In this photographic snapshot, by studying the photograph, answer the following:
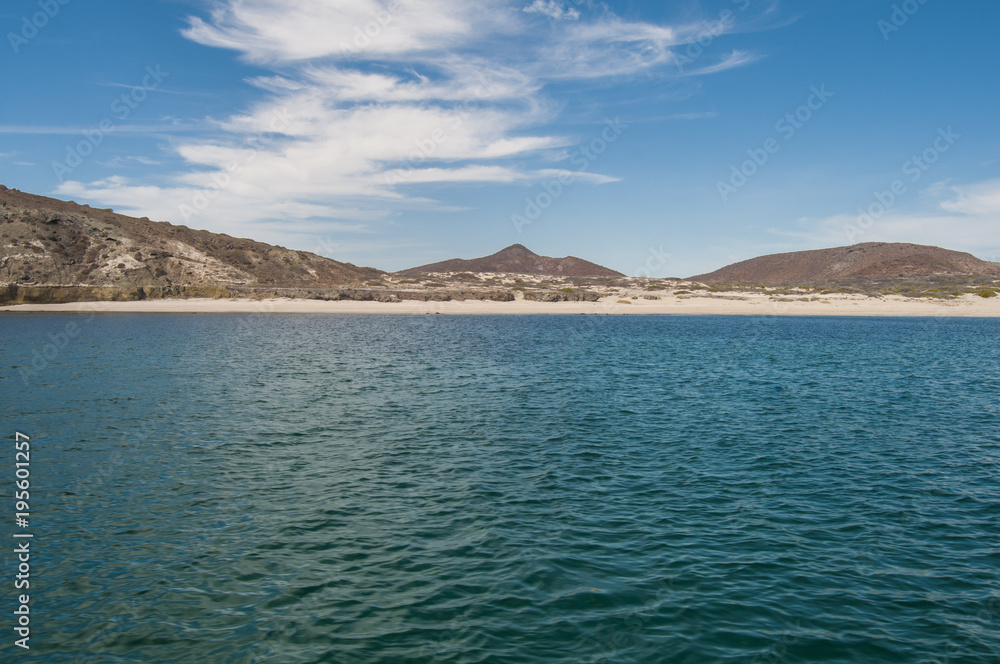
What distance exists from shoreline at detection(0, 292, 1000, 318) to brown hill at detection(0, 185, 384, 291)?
24.1 feet

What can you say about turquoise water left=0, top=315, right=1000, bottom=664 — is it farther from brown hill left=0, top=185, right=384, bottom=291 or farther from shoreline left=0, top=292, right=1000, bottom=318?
brown hill left=0, top=185, right=384, bottom=291

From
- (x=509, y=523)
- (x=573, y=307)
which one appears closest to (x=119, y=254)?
(x=573, y=307)

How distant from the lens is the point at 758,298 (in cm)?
11181

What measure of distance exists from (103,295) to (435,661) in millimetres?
105894

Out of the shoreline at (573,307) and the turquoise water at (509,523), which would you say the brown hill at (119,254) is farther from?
the turquoise water at (509,523)

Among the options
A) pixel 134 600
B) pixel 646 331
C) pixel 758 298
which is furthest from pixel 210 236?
pixel 134 600

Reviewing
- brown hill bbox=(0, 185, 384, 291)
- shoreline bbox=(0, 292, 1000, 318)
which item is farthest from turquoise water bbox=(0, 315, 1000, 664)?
brown hill bbox=(0, 185, 384, 291)

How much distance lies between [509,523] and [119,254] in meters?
114

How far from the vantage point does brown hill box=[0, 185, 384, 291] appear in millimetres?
92819

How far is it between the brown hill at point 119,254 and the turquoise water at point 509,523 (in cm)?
8355

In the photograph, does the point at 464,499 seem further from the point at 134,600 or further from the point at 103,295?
the point at 103,295

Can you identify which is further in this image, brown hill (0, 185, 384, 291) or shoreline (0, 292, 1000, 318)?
brown hill (0, 185, 384, 291)

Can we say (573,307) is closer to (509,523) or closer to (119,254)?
(119,254)

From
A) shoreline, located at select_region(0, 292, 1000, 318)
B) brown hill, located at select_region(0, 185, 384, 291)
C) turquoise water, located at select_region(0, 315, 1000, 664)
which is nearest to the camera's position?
turquoise water, located at select_region(0, 315, 1000, 664)
